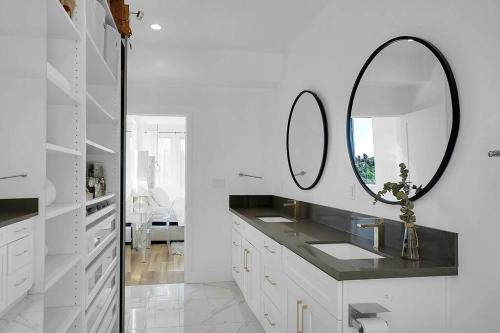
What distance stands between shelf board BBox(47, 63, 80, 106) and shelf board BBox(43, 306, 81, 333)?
0.95 meters

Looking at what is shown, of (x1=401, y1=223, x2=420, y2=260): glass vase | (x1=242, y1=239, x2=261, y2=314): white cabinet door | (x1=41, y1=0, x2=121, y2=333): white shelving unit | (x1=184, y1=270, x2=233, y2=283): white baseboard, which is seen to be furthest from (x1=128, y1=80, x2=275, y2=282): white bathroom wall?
(x1=401, y1=223, x2=420, y2=260): glass vase

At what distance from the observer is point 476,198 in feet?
5.15

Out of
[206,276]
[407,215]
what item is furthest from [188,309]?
[407,215]

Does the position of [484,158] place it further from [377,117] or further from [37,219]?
[37,219]

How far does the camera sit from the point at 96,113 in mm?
2357

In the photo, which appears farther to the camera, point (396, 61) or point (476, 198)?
point (396, 61)

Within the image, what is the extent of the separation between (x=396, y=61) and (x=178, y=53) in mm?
2726

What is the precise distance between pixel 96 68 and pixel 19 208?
1.28m

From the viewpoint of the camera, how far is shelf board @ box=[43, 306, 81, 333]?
1534mm

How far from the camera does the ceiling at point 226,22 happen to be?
3098 mm

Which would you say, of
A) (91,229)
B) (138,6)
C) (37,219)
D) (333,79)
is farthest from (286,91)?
(37,219)

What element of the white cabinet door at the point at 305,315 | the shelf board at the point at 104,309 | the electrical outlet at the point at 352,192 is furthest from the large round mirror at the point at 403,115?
the shelf board at the point at 104,309

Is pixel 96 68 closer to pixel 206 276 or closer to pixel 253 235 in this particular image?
pixel 253 235

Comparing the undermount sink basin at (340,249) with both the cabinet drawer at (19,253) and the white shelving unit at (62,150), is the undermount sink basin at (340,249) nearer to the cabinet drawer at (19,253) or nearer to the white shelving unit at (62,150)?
the white shelving unit at (62,150)
